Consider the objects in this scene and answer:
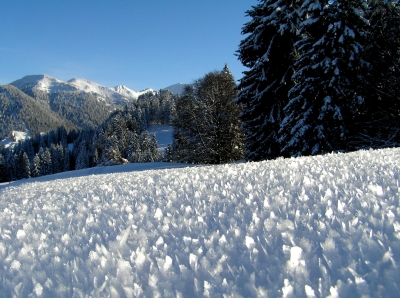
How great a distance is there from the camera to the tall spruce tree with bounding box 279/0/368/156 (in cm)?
1258

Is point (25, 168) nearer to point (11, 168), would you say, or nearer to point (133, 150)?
point (11, 168)

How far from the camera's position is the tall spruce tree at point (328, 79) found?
12.6m

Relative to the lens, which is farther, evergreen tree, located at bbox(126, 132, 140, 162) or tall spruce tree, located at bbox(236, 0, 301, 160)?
evergreen tree, located at bbox(126, 132, 140, 162)

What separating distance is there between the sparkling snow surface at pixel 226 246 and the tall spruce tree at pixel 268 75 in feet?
41.9

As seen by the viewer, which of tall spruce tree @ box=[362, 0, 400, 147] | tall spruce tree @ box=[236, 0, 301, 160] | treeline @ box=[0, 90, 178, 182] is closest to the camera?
tall spruce tree @ box=[362, 0, 400, 147]

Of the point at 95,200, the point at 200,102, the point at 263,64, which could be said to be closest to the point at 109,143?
the point at 200,102

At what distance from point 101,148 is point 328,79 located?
291 feet

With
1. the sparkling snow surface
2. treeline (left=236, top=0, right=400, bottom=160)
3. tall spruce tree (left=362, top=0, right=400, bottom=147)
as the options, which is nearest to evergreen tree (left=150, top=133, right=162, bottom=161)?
treeline (left=236, top=0, right=400, bottom=160)

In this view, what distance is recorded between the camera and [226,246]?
6.50 feet

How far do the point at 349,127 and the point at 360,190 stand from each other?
43.4ft

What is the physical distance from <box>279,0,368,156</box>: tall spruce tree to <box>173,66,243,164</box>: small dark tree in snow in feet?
27.3

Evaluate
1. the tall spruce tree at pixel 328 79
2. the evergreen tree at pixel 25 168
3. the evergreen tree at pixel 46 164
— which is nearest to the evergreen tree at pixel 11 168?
the evergreen tree at pixel 25 168

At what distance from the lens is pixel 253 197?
3.08 meters

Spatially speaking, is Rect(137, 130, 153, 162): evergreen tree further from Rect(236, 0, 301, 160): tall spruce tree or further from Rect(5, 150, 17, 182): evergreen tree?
Rect(236, 0, 301, 160): tall spruce tree
